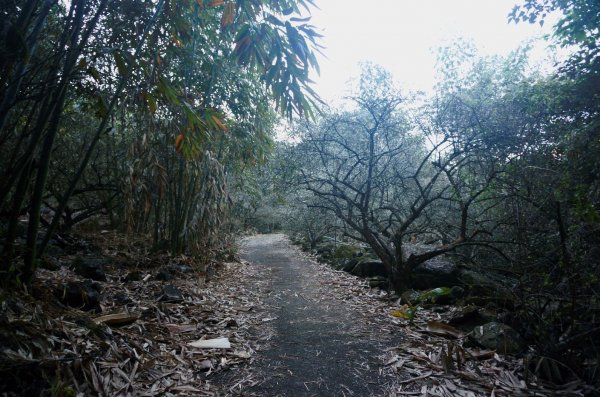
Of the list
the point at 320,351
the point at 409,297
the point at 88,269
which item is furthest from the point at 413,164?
the point at 88,269

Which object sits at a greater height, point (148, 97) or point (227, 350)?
point (148, 97)

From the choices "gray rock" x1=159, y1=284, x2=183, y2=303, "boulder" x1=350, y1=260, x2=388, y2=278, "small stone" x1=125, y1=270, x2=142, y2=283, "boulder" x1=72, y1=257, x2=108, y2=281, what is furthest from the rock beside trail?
"boulder" x1=350, y1=260, x2=388, y2=278

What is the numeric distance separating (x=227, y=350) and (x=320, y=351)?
0.86 m

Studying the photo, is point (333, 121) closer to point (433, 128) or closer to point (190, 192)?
point (433, 128)

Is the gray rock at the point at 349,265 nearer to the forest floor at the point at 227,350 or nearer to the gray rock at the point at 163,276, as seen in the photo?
the forest floor at the point at 227,350

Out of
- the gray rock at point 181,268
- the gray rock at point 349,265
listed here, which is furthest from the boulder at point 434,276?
the gray rock at point 181,268

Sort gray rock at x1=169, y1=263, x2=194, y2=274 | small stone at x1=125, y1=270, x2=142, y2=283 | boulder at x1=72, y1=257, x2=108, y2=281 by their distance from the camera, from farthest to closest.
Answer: gray rock at x1=169, y1=263, x2=194, y2=274, small stone at x1=125, y1=270, x2=142, y2=283, boulder at x1=72, y1=257, x2=108, y2=281

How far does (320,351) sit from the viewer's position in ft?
10.3

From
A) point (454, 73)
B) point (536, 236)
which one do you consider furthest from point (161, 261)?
point (454, 73)

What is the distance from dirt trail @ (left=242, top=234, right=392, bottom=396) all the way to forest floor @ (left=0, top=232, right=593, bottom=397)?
0.01 metres

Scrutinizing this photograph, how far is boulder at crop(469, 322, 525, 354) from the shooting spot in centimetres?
293

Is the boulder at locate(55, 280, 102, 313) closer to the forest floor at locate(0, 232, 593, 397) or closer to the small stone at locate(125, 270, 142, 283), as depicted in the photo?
the forest floor at locate(0, 232, 593, 397)

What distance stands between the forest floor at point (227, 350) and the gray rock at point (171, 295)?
0.03 metres

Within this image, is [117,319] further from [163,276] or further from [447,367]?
[447,367]
